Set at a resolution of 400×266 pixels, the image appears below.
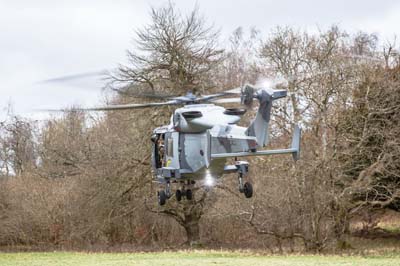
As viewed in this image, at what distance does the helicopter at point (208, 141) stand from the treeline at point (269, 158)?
7704 millimetres

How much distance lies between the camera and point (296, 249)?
2591cm

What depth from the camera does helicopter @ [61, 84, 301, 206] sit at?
12875 mm

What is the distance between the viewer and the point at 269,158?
2458cm

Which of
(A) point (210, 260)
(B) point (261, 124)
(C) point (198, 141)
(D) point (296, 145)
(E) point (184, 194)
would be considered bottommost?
(A) point (210, 260)

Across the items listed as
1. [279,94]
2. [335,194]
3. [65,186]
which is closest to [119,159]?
[65,186]

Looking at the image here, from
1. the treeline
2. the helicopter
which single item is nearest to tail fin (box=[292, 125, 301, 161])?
the helicopter

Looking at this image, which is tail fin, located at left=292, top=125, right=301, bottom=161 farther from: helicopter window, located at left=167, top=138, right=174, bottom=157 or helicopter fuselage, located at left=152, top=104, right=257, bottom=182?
helicopter window, located at left=167, top=138, right=174, bottom=157

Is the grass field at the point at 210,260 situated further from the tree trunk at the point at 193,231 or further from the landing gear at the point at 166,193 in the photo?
the landing gear at the point at 166,193

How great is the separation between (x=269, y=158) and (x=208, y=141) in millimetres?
11928

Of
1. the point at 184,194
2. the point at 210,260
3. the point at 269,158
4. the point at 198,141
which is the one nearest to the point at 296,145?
the point at 198,141

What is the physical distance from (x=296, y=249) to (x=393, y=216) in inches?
247

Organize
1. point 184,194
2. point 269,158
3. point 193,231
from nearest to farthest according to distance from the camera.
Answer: point 184,194, point 269,158, point 193,231

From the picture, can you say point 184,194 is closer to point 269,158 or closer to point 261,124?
point 261,124

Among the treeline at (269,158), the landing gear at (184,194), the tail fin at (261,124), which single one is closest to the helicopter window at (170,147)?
the landing gear at (184,194)
